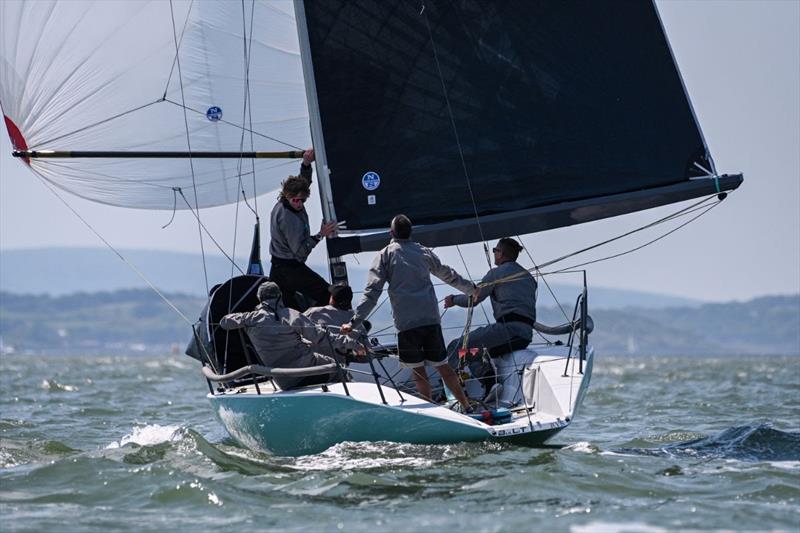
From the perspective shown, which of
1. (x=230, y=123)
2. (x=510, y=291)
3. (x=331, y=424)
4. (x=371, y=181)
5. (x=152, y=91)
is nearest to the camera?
(x=331, y=424)

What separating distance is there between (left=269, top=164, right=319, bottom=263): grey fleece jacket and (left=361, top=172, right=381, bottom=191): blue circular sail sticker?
2.09 feet

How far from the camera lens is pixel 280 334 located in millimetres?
9234

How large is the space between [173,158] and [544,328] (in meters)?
4.31

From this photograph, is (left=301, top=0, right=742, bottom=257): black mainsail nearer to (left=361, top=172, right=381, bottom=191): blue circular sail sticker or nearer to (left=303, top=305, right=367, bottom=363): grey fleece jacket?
(left=361, top=172, right=381, bottom=191): blue circular sail sticker

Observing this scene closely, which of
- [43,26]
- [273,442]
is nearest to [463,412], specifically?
[273,442]

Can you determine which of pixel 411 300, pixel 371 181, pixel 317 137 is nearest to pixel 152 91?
pixel 317 137

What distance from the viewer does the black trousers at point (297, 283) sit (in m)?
10.4

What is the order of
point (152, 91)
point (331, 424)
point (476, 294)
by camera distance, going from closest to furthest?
point (331, 424), point (476, 294), point (152, 91)

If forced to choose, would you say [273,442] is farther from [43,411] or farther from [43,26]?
[43,411]

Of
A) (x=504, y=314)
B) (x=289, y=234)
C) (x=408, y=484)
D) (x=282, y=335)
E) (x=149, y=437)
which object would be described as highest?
(x=289, y=234)

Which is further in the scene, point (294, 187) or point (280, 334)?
point (294, 187)

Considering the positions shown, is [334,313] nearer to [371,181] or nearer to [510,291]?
[371,181]

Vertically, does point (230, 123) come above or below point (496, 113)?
above

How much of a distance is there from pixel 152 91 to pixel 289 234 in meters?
3.04
